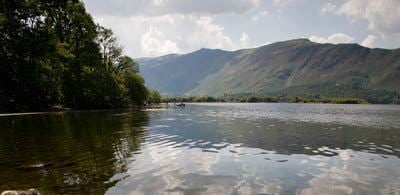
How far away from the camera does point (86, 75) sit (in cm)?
9669

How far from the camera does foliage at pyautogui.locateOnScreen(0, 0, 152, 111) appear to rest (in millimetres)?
72750

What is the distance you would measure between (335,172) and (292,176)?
310 cm

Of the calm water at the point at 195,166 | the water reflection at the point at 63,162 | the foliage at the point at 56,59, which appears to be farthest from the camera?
the foliage at the point at 56,59

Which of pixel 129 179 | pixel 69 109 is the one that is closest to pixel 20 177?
pixel 129 179

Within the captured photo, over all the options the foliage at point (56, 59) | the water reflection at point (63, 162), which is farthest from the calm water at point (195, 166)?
the foliage at point (56, 59)

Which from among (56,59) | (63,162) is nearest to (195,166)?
(63,162)

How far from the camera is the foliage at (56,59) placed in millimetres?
72750

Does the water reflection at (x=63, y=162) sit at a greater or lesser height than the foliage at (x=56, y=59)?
lesser

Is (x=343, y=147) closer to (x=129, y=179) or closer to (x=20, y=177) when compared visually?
(x=129, y=179)

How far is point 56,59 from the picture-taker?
79.9 meters

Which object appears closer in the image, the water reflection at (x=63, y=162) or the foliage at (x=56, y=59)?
the water reflection at (x=63, y=162)

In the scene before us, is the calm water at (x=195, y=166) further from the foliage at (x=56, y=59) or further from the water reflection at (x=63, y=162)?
the foliage at (x=56, y=59)

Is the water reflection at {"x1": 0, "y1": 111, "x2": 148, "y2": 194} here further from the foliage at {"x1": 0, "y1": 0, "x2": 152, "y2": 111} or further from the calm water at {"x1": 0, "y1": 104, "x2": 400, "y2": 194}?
the foliage at {"x1": 0, "y1": 0, "x2": 152, "y2": 111}

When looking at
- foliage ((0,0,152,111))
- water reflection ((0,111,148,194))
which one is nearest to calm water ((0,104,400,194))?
water reflection ((0,111,148,194))
